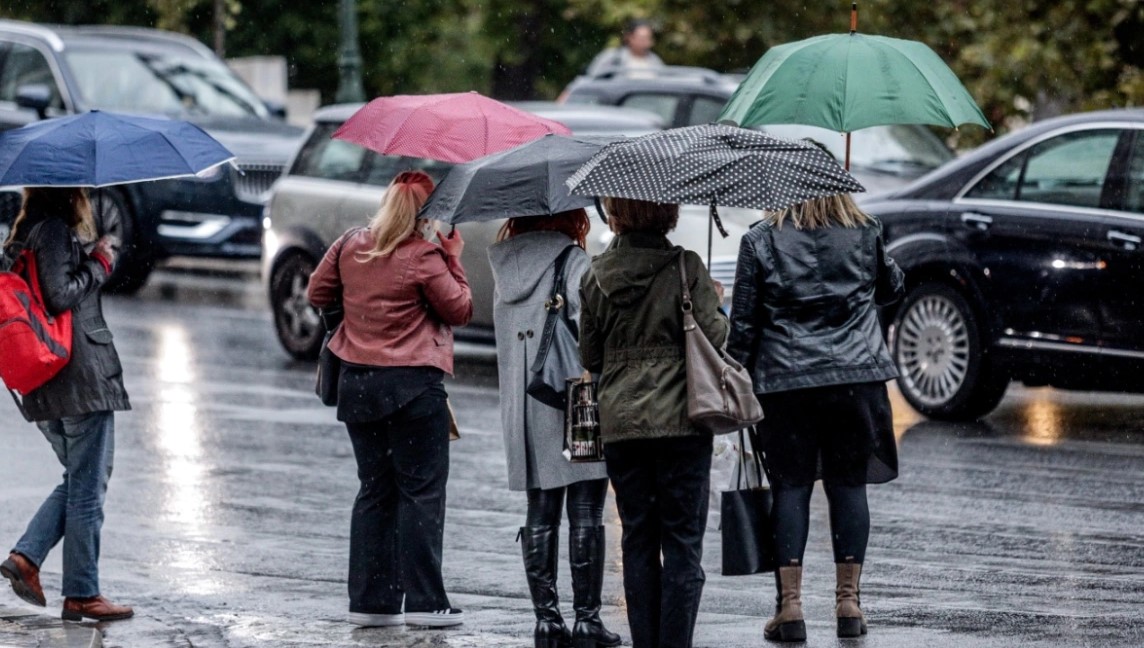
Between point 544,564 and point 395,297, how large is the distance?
1.09 metres

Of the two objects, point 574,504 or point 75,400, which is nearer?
point 574,504

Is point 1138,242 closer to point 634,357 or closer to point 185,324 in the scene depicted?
point 634,357

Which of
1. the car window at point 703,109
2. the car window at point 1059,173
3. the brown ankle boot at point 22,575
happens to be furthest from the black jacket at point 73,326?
the car window at point 703,109

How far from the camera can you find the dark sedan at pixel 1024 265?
36.6 feet

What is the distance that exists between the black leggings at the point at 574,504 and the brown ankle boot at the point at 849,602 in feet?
2.94

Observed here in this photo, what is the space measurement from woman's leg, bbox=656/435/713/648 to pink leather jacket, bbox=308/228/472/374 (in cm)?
130

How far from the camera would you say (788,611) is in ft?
22.9

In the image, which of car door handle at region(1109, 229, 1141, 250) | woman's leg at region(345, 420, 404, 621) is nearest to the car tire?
car door handle at region(1109, 229, 1141, 250)

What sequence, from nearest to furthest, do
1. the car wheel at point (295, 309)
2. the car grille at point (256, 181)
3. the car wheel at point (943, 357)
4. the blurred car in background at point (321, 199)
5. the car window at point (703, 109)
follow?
the car wheel at point (943, 357)
the blurred car in background at point (321, 199)
the car wheel at point (295, 309)
the car window at point (703, 109)
the car grille at point (256, 181)

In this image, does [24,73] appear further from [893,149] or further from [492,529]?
[492,529]

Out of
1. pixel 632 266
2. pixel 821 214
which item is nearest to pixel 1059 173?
pixel 821 214

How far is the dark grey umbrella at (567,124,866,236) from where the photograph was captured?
605cm

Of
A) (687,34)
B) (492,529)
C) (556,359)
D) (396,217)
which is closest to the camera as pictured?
(556,359)

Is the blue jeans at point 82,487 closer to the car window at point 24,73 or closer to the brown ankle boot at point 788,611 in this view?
the brown ankle boot at point 788,611
